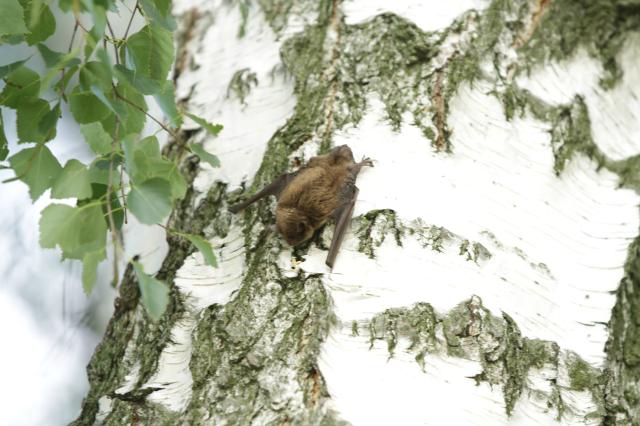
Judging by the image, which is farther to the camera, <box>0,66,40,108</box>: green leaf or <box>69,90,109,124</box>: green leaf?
<box>0,66,40,108</box>: green leaf

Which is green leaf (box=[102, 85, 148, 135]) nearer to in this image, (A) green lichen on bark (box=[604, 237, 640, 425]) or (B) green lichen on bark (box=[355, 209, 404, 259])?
(B) green lichen on bark (box=[355, 209, 404, 259])

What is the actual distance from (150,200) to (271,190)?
121 centimetres

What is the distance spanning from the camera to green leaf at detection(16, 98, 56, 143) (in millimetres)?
2311

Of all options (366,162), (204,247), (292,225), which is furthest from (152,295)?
(366,162)

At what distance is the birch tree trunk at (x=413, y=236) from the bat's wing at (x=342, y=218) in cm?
4

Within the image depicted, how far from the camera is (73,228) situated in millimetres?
1983

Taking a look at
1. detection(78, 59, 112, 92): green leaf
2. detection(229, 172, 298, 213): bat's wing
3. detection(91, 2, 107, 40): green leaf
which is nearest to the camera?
detection(91, 2, 107, 40): green leaf

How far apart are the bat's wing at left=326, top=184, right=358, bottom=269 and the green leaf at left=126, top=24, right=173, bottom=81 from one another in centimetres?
88

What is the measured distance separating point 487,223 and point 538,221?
1.16 ft

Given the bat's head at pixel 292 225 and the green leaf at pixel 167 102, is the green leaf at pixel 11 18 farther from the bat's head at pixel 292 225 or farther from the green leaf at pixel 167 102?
the bat's head at pixel 292 225

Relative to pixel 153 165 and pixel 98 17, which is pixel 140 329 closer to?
pixel 153 165

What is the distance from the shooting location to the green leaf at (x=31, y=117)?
7.58 ft

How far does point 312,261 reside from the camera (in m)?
2.84

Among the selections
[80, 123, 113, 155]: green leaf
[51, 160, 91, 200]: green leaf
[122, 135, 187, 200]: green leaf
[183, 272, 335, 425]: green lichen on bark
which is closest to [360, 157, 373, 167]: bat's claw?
[183, 272, 335, 425]: green lichen on bark
